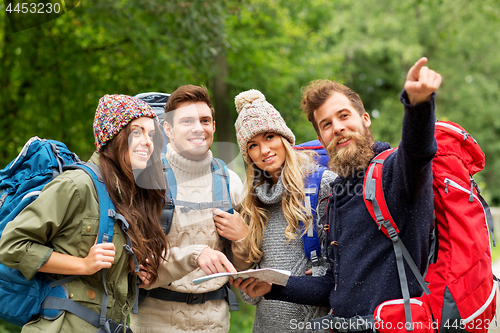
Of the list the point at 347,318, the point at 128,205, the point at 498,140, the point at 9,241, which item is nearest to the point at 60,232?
the point at 9,241

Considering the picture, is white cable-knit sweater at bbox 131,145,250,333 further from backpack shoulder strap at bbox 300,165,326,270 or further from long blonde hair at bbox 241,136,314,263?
backpack shoulder strap at bbox 300,165,326,270

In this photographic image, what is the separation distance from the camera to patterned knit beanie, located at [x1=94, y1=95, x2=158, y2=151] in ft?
7.64

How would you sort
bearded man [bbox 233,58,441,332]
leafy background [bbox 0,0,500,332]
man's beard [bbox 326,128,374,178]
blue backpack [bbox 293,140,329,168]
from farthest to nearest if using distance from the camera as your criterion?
leafy background [bbox 0,0,500,332] → blue backpack [bbox 293,140,329,168] → man's beard [bbox 326,128,374,178] → bearded man [bbox 233,58,441,332]

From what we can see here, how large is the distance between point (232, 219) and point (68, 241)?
99cm

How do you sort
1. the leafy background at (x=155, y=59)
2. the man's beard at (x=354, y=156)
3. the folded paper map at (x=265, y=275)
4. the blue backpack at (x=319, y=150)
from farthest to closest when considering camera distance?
the leafy background at (x=155, y=59) → the blue backpack at (x=319, y=150) → the man's beard at (x=354, y=156) → the folded paper map at (x=265, y=275)

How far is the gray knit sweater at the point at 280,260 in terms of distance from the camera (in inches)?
101

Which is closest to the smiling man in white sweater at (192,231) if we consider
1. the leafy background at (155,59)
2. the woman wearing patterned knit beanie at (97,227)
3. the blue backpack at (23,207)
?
the woman wearing patterned knit beanie at (97,227)

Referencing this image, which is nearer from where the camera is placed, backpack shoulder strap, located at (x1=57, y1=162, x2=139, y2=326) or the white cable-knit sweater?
backpack shoulder strap, located at (x1=57, y1=162, x2=139, y2=326)

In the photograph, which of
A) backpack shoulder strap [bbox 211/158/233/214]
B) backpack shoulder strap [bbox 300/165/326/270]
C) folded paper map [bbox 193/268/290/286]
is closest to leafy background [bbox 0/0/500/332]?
backpack shoulder strap [bbox 211/158/233/214]

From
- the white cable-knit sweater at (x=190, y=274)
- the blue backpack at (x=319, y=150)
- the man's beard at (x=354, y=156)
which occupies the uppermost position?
the blue backpack at (x=319, y=150)

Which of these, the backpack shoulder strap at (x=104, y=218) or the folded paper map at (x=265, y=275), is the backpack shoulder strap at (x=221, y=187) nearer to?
the folded paper map at (x=265, y=275)

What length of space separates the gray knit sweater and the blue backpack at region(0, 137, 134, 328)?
34.3 inches

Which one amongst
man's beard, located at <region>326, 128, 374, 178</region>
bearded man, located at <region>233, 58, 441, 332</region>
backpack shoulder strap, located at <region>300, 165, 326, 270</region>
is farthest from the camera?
backpack shoulder strap, located at <region>300, 165, 326, 270</region>

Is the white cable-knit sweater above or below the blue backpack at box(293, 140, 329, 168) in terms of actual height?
below
